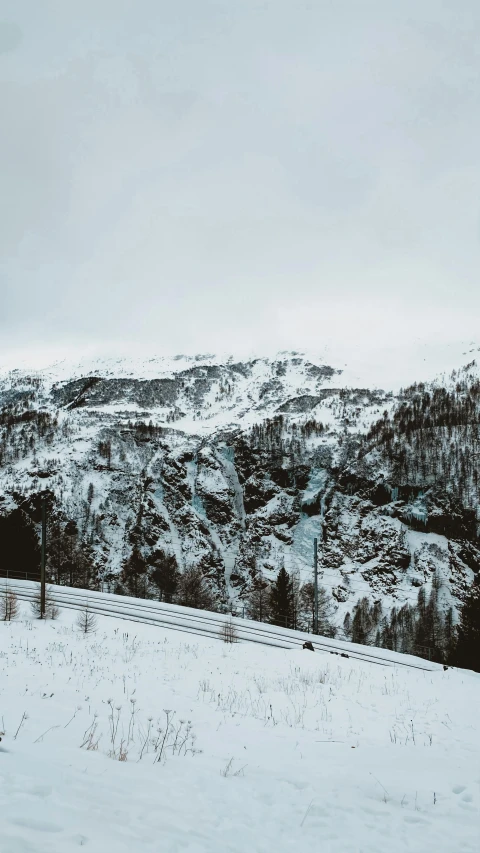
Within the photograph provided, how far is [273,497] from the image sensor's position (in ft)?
464

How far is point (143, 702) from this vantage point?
424 inches

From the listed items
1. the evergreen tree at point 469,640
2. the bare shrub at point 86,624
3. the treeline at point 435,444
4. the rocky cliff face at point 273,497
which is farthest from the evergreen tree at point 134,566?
the bare shrub at point 86,624

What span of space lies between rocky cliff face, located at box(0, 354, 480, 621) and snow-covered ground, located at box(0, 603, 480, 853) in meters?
90.4

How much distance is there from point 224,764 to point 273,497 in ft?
445

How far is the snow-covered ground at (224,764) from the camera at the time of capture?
471 cm

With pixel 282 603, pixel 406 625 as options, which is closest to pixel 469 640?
pixel 282 603

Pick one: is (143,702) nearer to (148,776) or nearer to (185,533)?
(148,776)

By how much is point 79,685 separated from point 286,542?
11720cm

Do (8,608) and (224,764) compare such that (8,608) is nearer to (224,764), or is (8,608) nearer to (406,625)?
(224,764)

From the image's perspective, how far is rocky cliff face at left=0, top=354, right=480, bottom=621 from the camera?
367 ft

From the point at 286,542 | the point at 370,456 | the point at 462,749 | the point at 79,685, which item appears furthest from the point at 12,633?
the point at 370,456

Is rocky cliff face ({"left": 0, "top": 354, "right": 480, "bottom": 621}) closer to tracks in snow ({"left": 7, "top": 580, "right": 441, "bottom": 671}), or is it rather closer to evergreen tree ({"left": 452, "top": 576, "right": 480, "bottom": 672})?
evergreen tree ({"left": 452, "top": 576, "right": 480, "bottom": 672})

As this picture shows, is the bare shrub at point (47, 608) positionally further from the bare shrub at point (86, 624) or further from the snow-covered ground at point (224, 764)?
the snow-covered ground at point (224, 764)

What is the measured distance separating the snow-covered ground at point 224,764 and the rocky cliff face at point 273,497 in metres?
90.4
